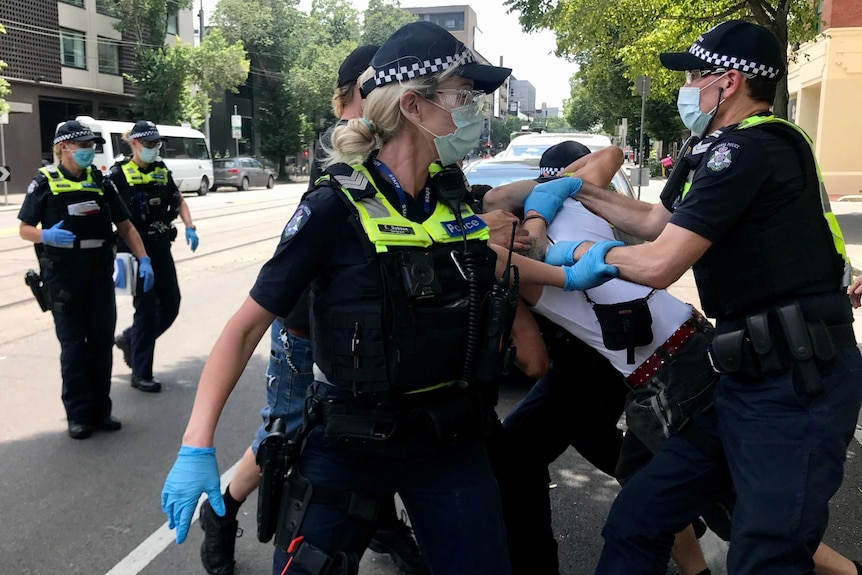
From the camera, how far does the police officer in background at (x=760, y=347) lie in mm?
2158

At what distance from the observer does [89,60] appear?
105 ft

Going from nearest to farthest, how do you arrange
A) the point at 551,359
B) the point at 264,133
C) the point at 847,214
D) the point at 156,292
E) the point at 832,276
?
1. the point at 832,276
2. the point at 551,359
3. the point at 156,292
4. the point at 847,214
5. the point at 264,133

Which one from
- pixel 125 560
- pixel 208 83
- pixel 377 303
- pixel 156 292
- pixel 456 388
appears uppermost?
pixel 208 83

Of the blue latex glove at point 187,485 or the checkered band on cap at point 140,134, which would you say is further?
the checkered band on cap at point 140,134

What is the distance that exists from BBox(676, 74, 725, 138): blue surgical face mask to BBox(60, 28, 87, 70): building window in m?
32.8

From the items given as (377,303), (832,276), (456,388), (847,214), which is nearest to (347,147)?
(377,303)

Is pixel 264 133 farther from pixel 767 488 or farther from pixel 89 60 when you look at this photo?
pixel 767 488

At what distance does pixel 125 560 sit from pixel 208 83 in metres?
35.2

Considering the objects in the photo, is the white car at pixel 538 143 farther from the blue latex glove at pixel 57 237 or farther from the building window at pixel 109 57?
the building window at pixel 109 57

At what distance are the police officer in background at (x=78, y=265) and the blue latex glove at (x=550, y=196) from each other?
320 centimetres

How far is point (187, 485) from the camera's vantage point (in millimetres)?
1928

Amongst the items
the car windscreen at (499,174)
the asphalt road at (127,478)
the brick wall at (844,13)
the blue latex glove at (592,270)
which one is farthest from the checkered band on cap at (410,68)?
the brick wall at (844,13)

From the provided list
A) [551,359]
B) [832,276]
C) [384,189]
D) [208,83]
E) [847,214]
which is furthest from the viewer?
[208,83]

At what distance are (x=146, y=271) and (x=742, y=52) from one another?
4.27m
